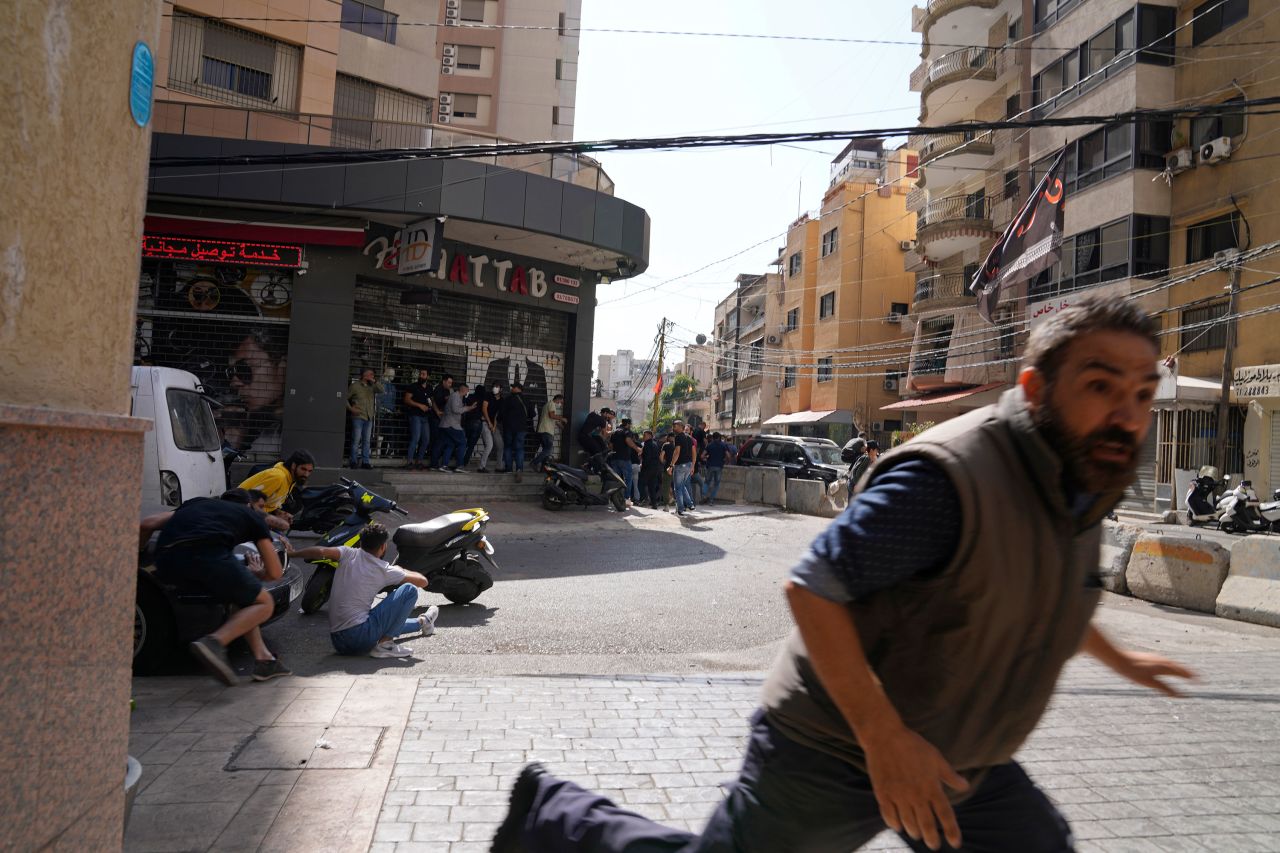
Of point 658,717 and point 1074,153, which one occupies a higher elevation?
point 1074,153

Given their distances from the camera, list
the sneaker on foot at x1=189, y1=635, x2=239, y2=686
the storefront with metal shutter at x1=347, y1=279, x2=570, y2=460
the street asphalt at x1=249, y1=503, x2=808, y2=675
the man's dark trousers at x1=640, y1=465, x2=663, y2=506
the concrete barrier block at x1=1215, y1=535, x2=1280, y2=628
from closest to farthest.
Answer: the sneaker on foot at x1=189, y1=635, x2=239, y2=686 → the street asphalt at x1=249, y1=503, x2=808, y2=675 → the concrete barrier block at x1=1215, y1=535, x2=1280, y2=628 → the storefront with metal shutter at x1=347, y1=279, x2=570, y2=460 → the man's dark trousers at x1=640, y1=465, x2=663, y2=506

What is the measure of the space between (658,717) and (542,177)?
13519mm

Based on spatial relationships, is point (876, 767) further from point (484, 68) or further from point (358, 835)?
point (484, 68)

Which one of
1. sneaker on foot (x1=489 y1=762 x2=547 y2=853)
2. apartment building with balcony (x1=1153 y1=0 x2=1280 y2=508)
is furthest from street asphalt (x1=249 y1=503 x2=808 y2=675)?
apartment building with balcony (x1=1153 y1=0 x2=1280 y2=508)

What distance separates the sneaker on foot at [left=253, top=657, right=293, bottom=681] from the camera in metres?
5.30

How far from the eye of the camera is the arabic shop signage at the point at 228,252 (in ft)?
52.4

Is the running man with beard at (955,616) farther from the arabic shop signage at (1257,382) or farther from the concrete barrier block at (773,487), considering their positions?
the arabic shop signage at (1257,382)

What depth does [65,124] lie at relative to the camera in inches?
96.4

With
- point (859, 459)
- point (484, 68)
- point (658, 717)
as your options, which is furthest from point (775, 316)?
point (658, 717)

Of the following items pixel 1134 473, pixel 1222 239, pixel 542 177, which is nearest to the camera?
pixel 1134 473

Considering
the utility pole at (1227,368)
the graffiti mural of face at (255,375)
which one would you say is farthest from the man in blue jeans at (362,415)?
the utility pole at (1227,368)

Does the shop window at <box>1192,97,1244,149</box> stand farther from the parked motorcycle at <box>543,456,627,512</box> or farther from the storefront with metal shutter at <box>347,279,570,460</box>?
the parked motorcycle at <box>543,456,627,512</box>

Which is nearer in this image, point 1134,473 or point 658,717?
point 1134,473

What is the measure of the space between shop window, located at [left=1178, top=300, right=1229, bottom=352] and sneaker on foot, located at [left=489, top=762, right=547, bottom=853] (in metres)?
24.2
